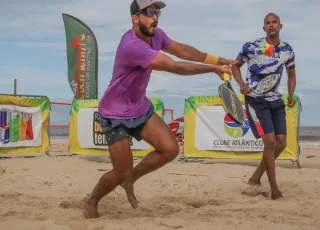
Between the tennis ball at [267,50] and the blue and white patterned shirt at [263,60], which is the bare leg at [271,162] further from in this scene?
the tennis ball at [267,50]

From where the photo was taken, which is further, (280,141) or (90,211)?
(280,141)

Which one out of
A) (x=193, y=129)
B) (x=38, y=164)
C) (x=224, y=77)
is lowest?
(x=38, y=164)

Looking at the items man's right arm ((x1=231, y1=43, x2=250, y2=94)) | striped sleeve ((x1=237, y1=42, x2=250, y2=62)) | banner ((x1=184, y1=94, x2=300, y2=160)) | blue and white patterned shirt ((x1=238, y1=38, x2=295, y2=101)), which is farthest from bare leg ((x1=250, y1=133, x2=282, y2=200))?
banner ((x1=184, y1=94, x2=300, y2=160))

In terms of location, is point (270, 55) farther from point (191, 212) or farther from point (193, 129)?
point (193, 129)

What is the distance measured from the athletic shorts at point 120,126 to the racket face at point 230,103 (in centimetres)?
70

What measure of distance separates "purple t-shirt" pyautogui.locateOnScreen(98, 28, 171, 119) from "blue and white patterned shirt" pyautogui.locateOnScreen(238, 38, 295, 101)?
1862 mm

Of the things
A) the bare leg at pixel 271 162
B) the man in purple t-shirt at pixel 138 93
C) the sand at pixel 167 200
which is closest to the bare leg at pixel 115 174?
the man in purple t-shirt at pixel 138 93

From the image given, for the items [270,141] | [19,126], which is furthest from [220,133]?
[19,126]

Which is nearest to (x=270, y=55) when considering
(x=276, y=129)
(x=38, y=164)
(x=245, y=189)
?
(x=276, y=129)

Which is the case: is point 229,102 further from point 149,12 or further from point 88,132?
point 88,132

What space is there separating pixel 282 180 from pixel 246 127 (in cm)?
233

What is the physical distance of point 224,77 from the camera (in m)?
4.12

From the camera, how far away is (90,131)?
36.5 ft

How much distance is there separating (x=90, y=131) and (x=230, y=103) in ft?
22.4
